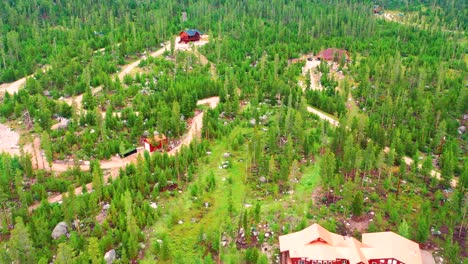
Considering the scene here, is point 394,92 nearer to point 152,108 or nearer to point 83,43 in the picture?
point 152,108

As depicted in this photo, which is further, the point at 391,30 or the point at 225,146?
the point at 391,30

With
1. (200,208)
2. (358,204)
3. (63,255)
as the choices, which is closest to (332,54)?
(358,204)

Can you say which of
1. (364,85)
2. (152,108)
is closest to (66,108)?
(152,108)

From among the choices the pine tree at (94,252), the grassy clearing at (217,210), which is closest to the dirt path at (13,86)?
the grassy clearing at (217,210)

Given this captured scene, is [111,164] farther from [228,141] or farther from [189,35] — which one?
[189,35]

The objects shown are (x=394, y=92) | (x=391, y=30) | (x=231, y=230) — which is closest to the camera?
(x=231, y=230)

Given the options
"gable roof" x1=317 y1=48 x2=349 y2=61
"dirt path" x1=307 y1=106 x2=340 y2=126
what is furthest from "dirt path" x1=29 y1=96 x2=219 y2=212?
"gable roof" x1=317 y1=48 x2=349 y2=61
